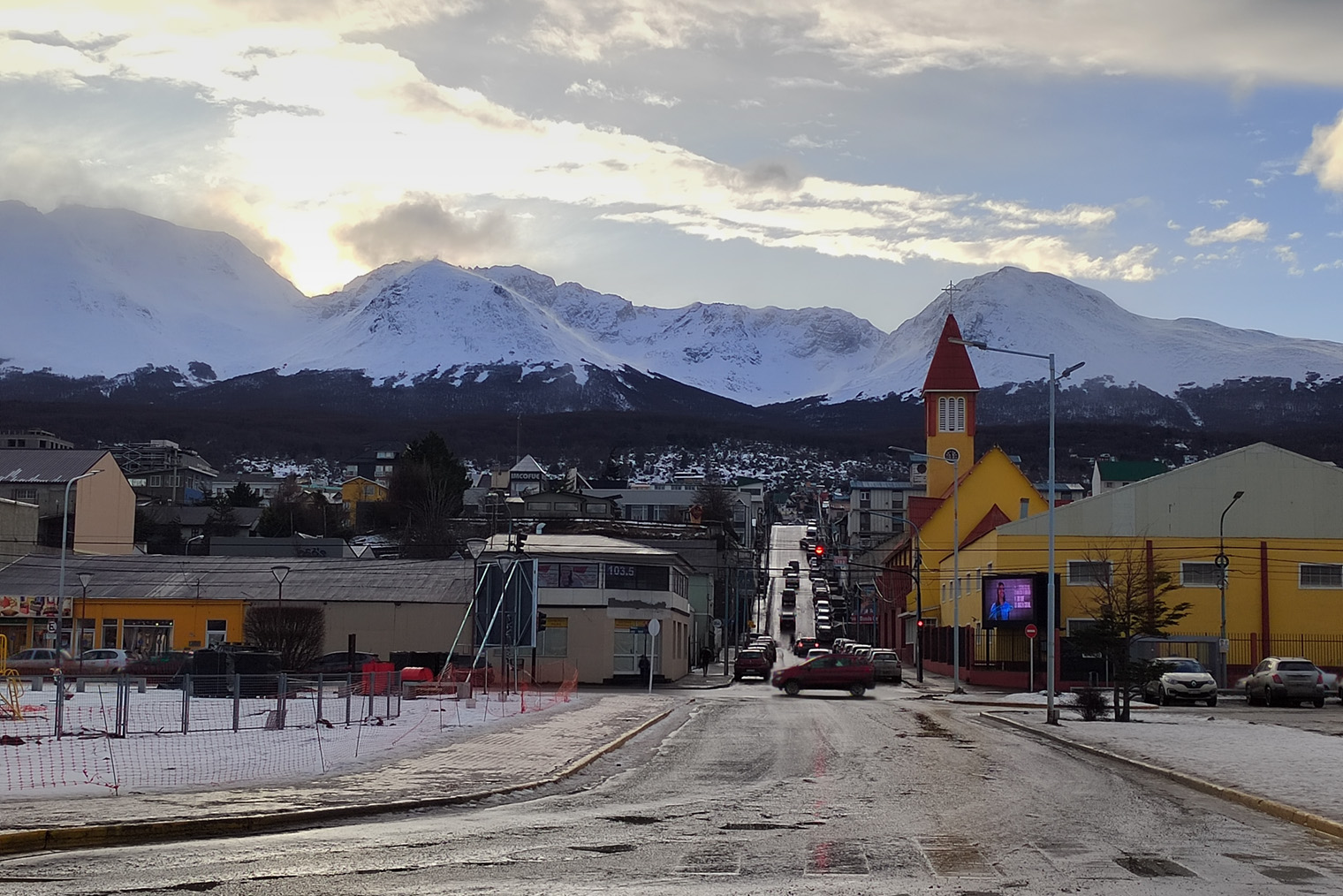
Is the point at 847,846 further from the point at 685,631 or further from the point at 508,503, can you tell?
the point at 508,503

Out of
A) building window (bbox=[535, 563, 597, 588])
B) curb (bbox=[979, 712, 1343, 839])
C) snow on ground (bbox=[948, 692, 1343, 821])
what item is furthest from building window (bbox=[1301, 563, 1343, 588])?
curb (bbox=[979, 712, 1343, 839])

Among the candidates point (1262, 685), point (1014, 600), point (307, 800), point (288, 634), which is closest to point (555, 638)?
point (288, 634)

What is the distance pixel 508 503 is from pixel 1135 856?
8685 cm

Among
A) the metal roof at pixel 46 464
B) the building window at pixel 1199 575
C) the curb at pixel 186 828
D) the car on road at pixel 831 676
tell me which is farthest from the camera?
the metal roof at pixel 46 464

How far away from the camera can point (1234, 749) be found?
26141mm

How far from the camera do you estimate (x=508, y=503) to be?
99188mm

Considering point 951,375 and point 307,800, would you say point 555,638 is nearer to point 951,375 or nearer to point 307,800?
point 951,375

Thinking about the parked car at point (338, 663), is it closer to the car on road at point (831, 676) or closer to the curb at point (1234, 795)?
the car on road at point (831, 676)

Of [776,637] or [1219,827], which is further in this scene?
[776,637]

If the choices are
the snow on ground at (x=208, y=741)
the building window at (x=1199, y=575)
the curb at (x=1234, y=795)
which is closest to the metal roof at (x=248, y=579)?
the snow on ground at (x=208, y=741)

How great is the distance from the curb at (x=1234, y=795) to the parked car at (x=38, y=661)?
37544mm

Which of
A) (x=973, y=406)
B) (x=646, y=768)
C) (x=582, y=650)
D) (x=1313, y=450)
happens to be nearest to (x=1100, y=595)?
(x=582, y=650)

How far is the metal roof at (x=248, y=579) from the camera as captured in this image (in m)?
62.8

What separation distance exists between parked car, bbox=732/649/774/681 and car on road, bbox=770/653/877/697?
13475 mm
